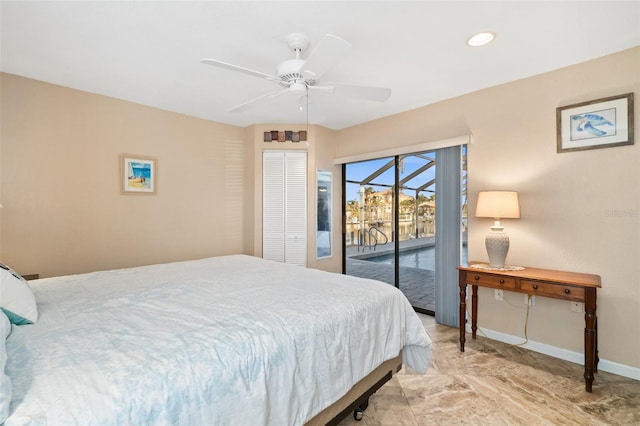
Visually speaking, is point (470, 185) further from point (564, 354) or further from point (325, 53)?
point (325, 53)

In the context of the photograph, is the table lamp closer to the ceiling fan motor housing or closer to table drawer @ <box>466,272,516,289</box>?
table drawer @ <box>466,272,516,289</box>

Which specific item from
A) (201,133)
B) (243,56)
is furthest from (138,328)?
(201,133)

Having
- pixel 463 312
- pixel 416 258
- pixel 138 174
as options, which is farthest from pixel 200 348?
pixel 416 258

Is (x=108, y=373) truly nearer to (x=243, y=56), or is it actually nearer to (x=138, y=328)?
(x=138, y=328)

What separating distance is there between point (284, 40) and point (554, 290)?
2.81 metres

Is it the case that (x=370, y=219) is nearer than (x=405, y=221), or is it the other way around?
(x=405, y=221)

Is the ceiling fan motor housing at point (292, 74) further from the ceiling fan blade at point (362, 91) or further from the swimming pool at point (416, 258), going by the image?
the swimming pool at point (416, 258)

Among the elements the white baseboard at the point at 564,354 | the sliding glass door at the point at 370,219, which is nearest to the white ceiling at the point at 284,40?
the sliding glass door at the point at 370,219

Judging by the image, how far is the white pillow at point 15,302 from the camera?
127cm

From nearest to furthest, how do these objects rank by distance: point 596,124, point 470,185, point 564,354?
point 596,124 → point 564,354 → point 470,185

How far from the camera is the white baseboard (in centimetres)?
226

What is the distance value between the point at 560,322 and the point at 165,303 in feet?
10.4

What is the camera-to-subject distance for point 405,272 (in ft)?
13.8

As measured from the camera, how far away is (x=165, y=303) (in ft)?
5.35
